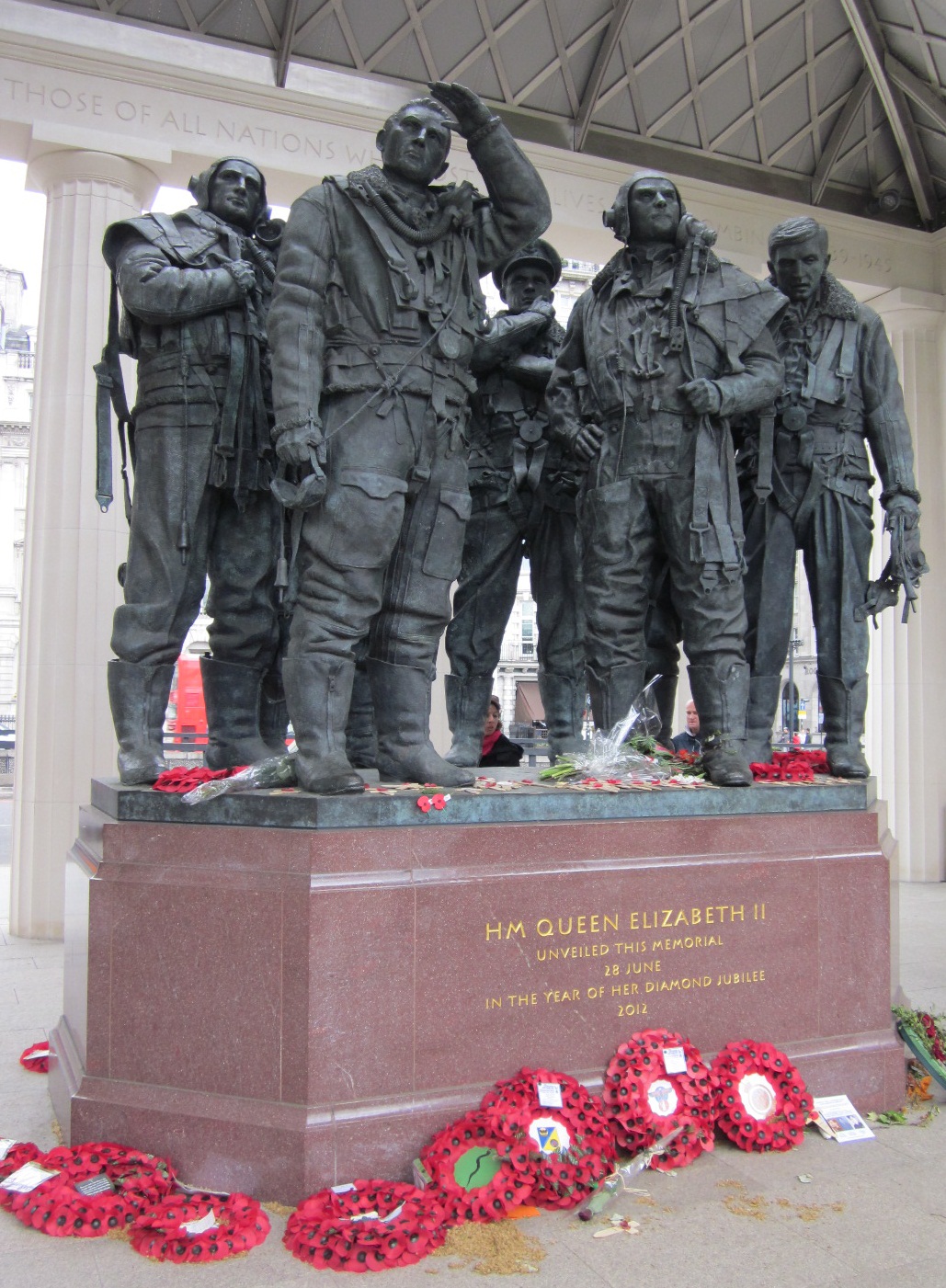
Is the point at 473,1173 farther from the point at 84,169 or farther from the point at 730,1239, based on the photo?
the point at 84,169

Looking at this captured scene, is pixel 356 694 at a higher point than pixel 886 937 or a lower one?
higher

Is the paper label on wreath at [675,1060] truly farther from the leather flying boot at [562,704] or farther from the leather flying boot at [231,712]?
the leather flying boot at [562,704]

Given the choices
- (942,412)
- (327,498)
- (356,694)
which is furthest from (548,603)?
(942,412)

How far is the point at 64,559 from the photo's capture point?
8398 mm

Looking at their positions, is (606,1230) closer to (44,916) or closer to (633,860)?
(633,860)

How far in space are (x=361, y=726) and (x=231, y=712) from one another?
0.88 metres

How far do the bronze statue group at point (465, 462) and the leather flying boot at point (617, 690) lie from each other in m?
0.01

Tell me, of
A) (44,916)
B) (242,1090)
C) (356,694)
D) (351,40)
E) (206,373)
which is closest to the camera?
(242,1090)

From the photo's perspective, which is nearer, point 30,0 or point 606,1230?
point 606,1230

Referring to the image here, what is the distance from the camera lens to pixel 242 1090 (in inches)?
142

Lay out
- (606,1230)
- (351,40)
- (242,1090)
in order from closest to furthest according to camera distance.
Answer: (606,1230), (242,1090), (351,40)

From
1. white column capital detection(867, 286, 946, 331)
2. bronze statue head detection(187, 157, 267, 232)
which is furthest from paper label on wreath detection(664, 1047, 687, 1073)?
white column capital detection(867, 286, 946, 331)

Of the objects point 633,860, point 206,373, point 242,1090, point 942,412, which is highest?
point 942,412

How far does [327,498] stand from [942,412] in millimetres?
9816
